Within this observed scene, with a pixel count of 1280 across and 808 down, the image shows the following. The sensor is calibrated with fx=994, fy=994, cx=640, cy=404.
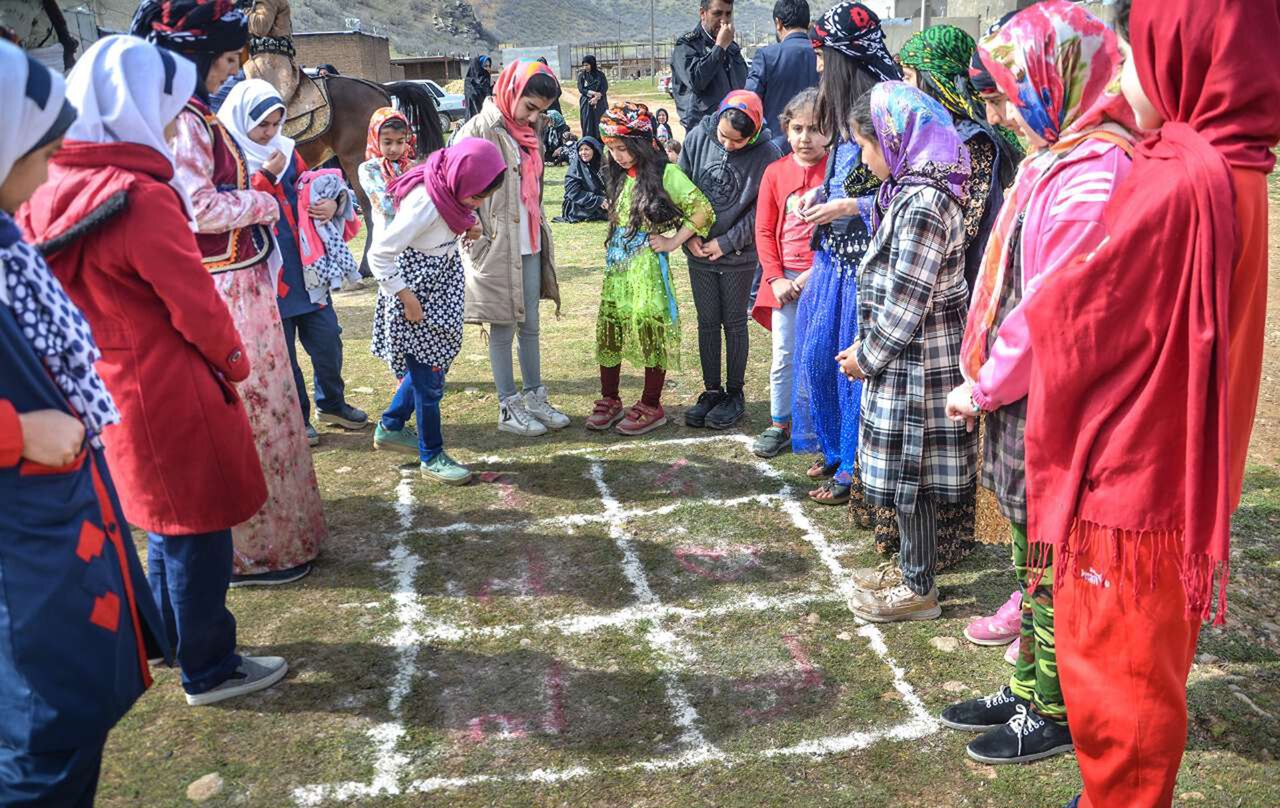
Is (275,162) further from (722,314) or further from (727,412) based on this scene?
(727,412)

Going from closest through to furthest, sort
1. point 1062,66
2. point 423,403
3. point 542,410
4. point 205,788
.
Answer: point 1062,66, point 205,788, point 423,403, point 542,410

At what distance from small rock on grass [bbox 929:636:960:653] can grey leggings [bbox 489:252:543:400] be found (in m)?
2.91

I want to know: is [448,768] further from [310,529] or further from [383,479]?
[383,479]

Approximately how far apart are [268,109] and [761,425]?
3068 mm

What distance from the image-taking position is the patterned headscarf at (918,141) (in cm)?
326

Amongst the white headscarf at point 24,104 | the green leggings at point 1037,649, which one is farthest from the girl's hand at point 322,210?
the green leggings at point 1037,649

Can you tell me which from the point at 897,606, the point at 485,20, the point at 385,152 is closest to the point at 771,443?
the point at 897,606

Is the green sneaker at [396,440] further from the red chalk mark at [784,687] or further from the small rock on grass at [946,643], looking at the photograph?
the small rock on grass at [946,643]

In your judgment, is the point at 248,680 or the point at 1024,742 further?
the point at 248,680

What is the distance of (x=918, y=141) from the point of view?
10.8ft

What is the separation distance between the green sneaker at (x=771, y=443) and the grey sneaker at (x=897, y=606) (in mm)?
1605

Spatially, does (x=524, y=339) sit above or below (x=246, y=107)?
below

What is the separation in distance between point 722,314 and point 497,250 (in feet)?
4.27

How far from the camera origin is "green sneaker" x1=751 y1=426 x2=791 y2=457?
5.29 meters
